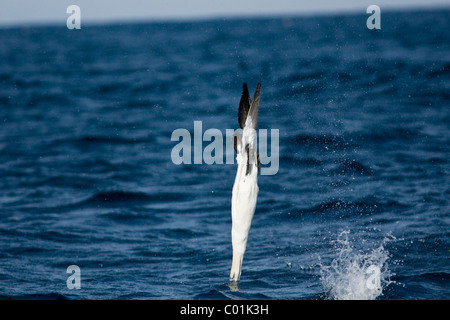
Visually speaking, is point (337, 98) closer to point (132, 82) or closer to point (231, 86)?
point (231, 86)

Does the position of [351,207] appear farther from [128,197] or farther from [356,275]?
[128,197]

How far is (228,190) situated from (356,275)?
903 cm

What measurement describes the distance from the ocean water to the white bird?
3.07 meters

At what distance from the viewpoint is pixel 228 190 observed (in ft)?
76.0

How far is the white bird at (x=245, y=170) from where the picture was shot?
10.7 metres

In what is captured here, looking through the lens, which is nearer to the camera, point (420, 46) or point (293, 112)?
point (293, 112)

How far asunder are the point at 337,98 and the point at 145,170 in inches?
478

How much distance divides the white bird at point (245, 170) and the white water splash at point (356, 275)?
3.55m

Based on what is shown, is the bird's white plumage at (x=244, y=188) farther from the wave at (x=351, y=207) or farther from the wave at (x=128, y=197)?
the wave at (x=128, y=197)

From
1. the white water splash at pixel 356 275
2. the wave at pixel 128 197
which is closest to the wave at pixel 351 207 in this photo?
the white water splash at pixel 356 275
